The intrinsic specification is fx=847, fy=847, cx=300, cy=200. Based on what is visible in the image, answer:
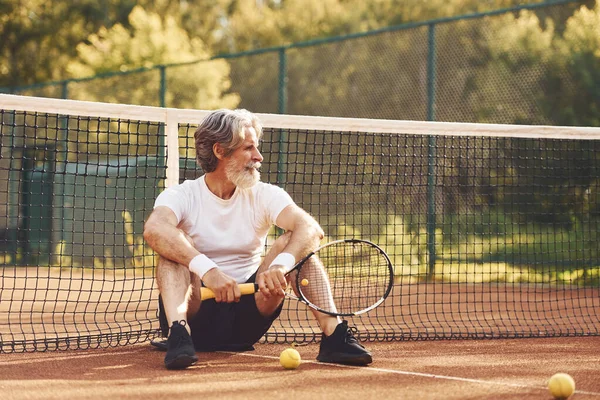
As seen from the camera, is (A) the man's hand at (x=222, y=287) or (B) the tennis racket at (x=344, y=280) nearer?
(A) the man's hand at (x=222, y=287)

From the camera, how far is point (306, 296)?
401 cm

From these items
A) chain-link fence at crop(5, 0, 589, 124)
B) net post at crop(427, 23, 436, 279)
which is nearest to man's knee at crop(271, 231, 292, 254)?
net post at crop(427, 23, 436, 279)

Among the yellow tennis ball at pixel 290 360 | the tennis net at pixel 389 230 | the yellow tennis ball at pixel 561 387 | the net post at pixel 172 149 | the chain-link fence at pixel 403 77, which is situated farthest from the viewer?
the chain-link fence at pixel 403 77

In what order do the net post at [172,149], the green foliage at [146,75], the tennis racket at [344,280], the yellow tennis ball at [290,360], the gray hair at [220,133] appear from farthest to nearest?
the green foliage at [146,75] → the net post at [172,149] → the gray hair at [220,133] → the tennis racket at [344,280] → the yellow tennis ball at [290,360]

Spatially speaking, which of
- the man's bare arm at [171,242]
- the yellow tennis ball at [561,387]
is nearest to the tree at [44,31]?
the man's bare arm at [171,242]

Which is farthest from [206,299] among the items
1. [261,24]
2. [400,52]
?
[261,24]

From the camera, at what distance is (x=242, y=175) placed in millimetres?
4176

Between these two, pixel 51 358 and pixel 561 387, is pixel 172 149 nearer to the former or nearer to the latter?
pixel 51 358

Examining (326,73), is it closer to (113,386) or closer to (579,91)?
(579,91)

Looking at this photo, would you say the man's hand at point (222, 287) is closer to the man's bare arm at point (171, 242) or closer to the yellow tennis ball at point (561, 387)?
the man's bare arm at point (171, 242)

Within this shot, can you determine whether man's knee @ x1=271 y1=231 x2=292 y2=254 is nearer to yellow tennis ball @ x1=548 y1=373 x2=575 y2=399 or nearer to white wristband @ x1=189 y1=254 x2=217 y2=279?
white wristband @ x1=189 y1=254 x2=217 y2=279

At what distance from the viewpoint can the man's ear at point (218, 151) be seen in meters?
4.22

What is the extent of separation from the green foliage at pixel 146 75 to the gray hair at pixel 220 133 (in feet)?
27.0

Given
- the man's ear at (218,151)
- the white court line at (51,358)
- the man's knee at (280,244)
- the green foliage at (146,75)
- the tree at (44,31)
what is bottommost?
the white court line at (51,358)
